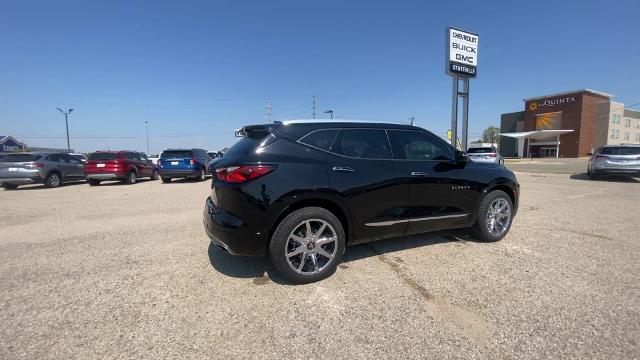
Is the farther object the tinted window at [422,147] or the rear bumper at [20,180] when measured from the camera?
the rear bumper at [20,180]

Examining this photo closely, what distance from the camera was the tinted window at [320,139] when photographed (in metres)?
3.25

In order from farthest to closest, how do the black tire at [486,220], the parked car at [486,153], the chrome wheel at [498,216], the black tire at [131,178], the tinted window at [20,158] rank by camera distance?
1. the parked car at [486,153]
2. the black tire at [131,178]
3. the tinted window at [20,158]
4. the chrome wheel at [498,216]
5. the black tire at [486,220]

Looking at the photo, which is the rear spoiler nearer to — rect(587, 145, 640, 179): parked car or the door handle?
the door handle

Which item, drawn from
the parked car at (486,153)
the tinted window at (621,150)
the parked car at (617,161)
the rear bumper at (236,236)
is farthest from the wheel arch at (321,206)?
the tinted window at (621,150)

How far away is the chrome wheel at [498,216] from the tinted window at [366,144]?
2009 millimetres

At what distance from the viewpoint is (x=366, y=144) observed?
11.6 feet

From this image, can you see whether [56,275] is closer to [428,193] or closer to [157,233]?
[157,233]

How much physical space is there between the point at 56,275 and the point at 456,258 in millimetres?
4668

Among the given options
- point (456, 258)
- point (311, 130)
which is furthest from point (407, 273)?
point (311, 130)

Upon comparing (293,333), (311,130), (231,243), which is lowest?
(293,333)

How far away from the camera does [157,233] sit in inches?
198

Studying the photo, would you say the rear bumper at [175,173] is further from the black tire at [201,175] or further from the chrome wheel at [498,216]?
the chrome wheel at [498,216]

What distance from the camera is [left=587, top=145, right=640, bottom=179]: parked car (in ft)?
37.9

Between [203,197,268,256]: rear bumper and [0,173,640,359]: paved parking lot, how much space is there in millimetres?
388
